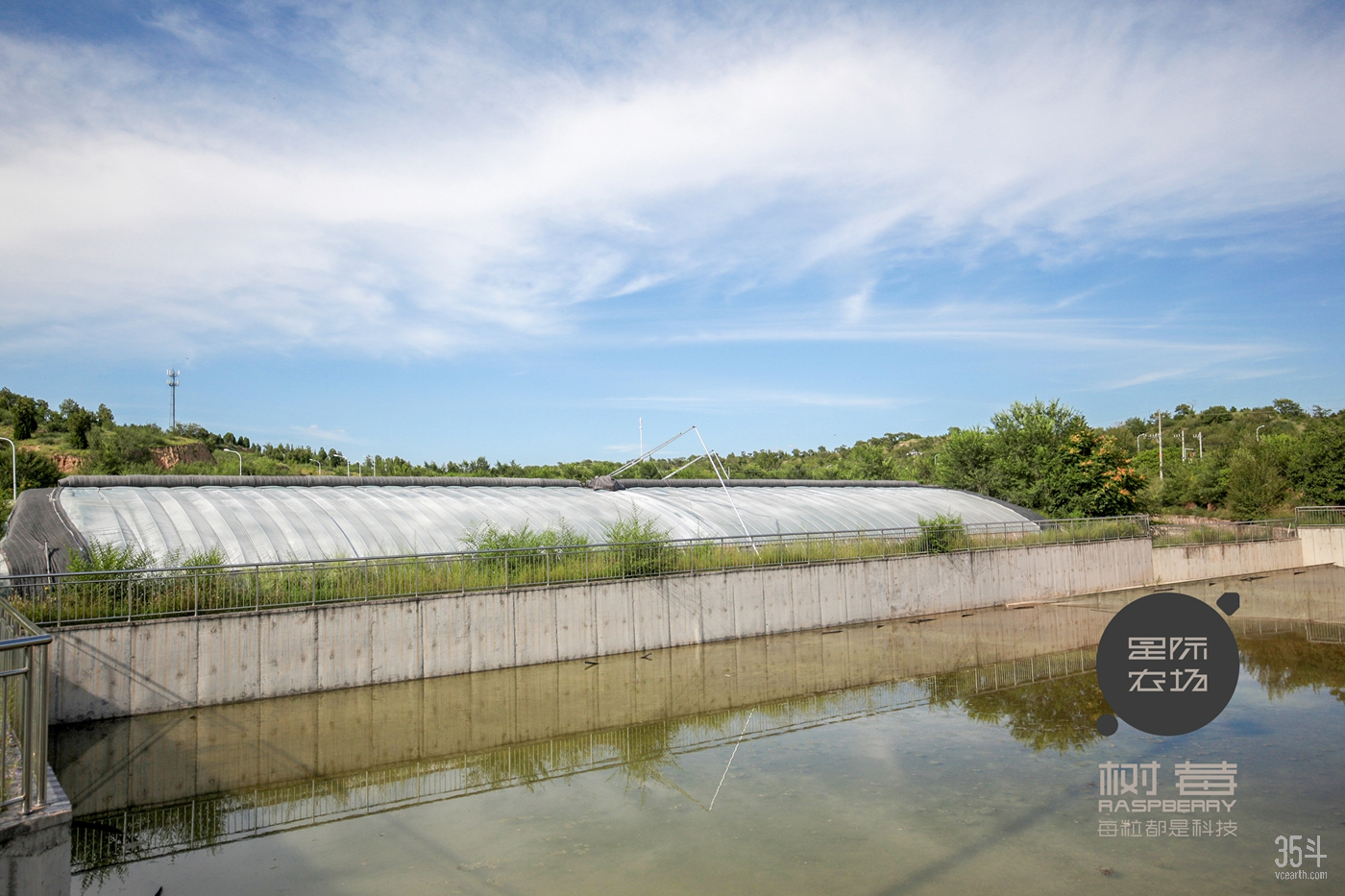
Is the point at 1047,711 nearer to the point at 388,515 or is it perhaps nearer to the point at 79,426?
the point at 388,515

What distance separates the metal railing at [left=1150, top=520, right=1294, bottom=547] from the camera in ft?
130

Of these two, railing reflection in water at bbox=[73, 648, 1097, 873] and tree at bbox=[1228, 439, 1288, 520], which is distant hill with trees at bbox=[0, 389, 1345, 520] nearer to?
tree at bbox=[1228, 439, 1288, 520]

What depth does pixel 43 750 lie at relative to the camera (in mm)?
6844

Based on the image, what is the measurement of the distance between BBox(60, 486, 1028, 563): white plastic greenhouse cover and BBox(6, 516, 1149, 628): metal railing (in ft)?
8.46

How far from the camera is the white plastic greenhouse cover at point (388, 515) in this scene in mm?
22609

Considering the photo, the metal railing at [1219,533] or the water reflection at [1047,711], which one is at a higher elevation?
the metal railing at [1219,533]

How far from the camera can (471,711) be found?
18281mm

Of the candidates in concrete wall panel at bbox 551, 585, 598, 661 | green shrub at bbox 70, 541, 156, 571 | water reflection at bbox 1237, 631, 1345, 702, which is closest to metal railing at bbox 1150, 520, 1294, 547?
water reflection at bbox 1237, 631, 1345, 702

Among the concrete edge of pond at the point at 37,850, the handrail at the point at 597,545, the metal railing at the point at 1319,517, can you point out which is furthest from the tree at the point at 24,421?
the metal railing at the point at 1319,517

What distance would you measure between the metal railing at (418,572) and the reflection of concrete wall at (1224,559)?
11504mm

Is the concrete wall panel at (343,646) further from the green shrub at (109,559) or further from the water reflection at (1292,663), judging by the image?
the water reflection at (1292,663)

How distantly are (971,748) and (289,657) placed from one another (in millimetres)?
15055

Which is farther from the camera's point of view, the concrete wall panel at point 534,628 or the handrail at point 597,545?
the concrete wall panel at point 534,628

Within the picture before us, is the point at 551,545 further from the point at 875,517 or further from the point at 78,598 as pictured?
the point at 875,517
